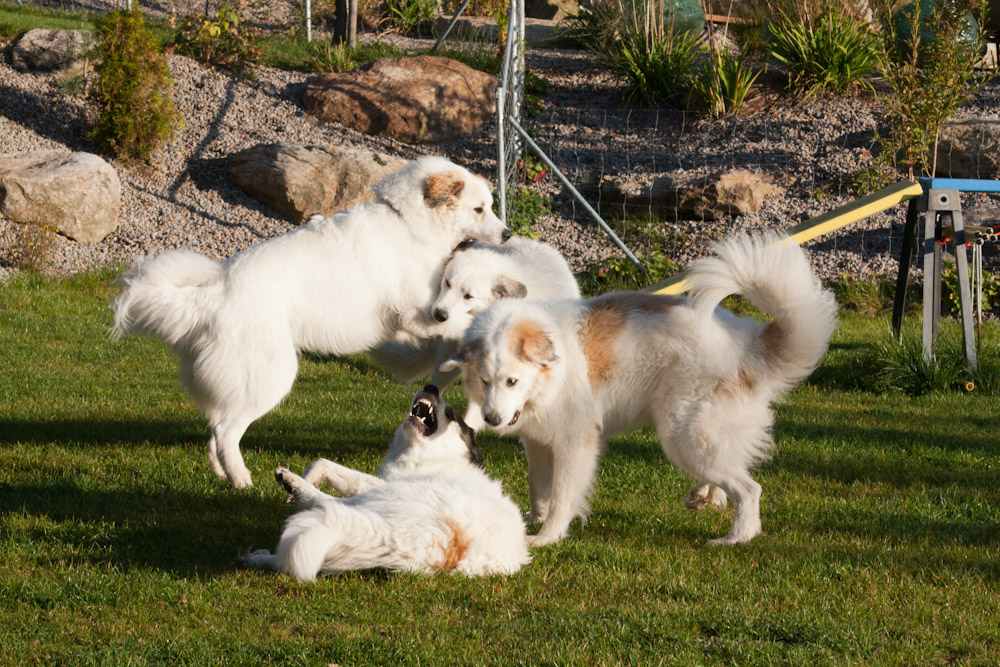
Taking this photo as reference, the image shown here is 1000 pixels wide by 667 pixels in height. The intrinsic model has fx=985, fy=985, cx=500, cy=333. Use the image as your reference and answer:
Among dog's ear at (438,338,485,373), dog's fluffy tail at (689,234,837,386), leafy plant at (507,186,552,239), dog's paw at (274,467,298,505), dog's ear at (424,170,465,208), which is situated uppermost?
A: dog's ear at (424,170,465,208)

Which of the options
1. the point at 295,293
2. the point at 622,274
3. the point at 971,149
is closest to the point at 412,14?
the point at 622,274

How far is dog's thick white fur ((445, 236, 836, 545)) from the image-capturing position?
456cm

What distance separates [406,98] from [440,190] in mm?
8822

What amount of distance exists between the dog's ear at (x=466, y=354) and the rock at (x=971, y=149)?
10.3 m

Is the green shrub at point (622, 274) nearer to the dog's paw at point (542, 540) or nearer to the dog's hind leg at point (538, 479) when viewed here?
the dog's hind leg at point (538, 479)

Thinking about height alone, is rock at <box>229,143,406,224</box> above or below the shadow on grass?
above

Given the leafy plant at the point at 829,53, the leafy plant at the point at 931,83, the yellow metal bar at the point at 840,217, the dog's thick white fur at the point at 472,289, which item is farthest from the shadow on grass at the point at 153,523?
the leafy plant at the point at 829,53

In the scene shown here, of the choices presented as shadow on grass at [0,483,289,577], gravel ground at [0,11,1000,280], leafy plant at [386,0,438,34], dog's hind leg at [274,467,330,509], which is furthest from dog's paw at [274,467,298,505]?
leafy plant at [386,0,438,34]

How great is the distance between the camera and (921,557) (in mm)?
4504

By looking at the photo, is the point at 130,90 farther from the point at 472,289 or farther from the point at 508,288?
the point at 508,288

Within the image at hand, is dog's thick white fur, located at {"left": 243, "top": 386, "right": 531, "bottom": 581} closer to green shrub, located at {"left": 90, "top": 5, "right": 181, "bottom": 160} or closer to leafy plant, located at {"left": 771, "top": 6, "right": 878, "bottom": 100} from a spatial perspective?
green shrub, located at {"left": 90, "top": 5, "right": 181, "bottom": 160}

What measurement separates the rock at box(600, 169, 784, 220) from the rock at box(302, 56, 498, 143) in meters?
2.93

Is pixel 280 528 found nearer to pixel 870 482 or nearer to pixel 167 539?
pixel 167 539

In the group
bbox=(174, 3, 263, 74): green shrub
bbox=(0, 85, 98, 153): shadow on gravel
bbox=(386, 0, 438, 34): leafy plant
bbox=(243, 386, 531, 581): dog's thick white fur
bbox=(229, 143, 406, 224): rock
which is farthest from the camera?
bbox=(386, 0, 438, 34): leafy plant
